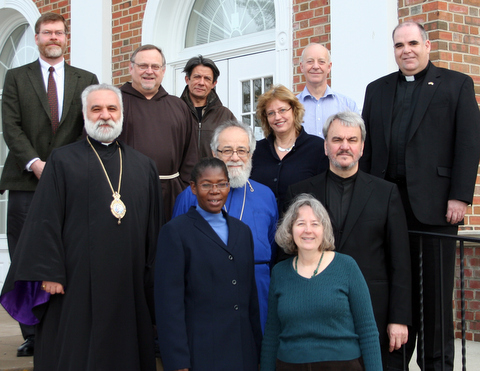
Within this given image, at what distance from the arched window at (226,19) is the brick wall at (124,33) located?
0.57m

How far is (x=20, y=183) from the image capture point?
367cm

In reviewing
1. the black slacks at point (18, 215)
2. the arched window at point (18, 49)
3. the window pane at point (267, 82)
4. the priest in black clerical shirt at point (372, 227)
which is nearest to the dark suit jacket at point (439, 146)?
the priest in black clerical shirt at point (372, 227)

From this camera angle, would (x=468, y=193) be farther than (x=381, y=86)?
No

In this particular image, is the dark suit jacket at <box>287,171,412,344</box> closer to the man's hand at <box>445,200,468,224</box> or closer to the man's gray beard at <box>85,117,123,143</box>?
the man's hand at <box>445,200,468,224</box>

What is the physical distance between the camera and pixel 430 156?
3.44m

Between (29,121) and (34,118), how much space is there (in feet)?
0.12

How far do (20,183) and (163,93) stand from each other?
3.51ft

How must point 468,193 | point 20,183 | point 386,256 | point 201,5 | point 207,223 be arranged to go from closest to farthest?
1. point 207,223
2. point 386,256
3. point 468,193
4. point 20,183
5. point 201,5

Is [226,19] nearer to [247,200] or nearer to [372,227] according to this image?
[247,200]

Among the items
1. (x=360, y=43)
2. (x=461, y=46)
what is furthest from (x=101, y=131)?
(x=461, y=46)

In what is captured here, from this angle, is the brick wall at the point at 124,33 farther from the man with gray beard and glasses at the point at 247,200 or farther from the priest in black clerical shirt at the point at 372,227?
the priest in black clerical shirt at the point at 372,227

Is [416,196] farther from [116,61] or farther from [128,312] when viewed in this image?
[116,61]

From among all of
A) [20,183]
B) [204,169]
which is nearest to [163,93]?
[20,183]

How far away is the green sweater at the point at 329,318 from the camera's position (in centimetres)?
265
